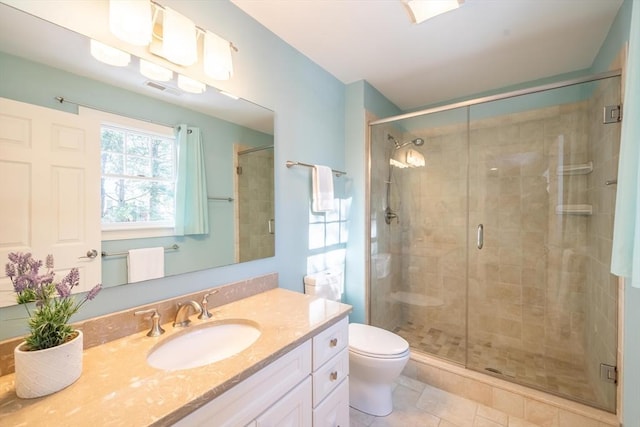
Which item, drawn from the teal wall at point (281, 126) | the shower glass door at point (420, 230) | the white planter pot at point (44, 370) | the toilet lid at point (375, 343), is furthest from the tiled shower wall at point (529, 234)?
the white planter pot at point (44, 370)

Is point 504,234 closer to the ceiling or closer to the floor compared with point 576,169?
closer to the floor

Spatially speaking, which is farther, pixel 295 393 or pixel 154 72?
pixel 154 72

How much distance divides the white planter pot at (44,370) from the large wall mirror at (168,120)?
258mm

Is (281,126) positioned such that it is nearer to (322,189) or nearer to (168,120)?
(322,189)

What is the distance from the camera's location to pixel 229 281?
1.42 metres

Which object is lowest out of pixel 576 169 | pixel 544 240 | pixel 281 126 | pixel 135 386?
pixel 135 386

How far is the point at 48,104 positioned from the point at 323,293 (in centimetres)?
166

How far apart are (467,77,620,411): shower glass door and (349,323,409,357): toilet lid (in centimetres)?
76

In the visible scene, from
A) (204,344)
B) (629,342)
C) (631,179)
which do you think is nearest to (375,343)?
(204,344)

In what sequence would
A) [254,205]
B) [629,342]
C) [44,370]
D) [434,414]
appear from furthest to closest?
[434,414] < [254,205] < [629,342] < [44,370]

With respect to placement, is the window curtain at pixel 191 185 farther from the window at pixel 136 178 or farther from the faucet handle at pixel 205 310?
the faucet handle at pixel 205 310

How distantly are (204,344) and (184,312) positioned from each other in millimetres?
159

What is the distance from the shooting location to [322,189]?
192 centimetres

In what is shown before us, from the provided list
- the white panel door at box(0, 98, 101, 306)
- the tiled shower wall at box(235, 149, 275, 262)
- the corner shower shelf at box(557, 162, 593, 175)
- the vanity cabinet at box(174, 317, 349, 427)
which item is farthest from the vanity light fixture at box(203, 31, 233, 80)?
the corner shower shelf at box(557, 162, 593, 175)
